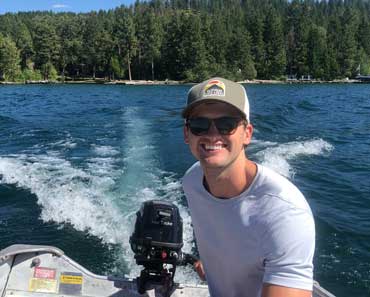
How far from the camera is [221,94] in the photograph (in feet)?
6.80

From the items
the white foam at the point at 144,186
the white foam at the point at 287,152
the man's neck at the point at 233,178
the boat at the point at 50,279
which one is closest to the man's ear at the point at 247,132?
the man's neck at the point at 233,178

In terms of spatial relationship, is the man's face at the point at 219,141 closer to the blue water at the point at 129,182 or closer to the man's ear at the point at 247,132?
the man's ear at the point at 247,132

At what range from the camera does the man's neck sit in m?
2.16

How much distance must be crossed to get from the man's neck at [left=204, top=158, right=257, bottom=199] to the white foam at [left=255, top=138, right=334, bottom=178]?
8.24 metres

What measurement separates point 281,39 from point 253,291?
96305 mm

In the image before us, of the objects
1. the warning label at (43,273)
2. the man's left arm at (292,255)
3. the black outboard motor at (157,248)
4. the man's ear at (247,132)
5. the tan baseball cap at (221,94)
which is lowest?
the warning label at (43,273)

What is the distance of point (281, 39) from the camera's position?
308ft

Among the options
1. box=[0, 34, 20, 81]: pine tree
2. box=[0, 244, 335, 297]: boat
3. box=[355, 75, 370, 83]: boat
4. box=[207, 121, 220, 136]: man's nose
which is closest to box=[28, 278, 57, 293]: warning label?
box=[0, 244, 335, 297]: boat

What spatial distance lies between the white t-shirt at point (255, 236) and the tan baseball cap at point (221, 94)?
1.08 feet

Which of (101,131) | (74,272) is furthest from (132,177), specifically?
(101,131)

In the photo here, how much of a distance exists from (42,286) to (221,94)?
8.97ft

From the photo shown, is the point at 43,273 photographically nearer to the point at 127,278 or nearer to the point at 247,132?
the point at 127,278

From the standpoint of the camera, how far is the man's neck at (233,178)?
2164mm

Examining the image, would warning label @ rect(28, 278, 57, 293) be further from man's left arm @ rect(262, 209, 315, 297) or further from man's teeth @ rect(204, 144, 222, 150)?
man's left arm @ rect(262, 209, 315, 297)
